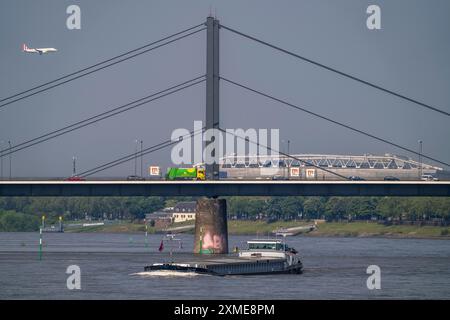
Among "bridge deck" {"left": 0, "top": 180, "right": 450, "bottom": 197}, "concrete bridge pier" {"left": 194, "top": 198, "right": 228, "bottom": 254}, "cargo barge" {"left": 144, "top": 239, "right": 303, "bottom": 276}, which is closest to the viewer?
"cargo barge" {"left": 144, "top": 239, "right": 303, "bottom": 276}

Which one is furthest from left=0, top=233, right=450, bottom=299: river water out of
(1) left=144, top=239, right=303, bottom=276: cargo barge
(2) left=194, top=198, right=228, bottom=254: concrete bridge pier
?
(2) left=194, top=198, right=228, bottom=254: concrete bridge pier

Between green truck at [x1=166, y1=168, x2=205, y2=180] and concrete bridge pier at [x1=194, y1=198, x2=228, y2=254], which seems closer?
concrete bridge pier at [x1=194, y1=198, x2=228, y2=254]

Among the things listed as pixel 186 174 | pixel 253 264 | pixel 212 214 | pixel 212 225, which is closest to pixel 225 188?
pixel 212 214

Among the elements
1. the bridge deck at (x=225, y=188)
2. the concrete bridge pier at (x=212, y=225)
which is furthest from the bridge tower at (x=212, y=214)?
the bridge deck at (x=225, y=188)

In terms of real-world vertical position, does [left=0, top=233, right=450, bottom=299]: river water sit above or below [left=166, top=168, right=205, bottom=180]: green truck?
below

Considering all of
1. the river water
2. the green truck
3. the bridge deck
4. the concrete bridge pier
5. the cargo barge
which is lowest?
the river water

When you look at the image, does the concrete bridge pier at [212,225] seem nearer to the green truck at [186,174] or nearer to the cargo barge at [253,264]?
the green truck at [186,174]

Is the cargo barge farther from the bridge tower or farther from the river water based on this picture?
the bridge tower
